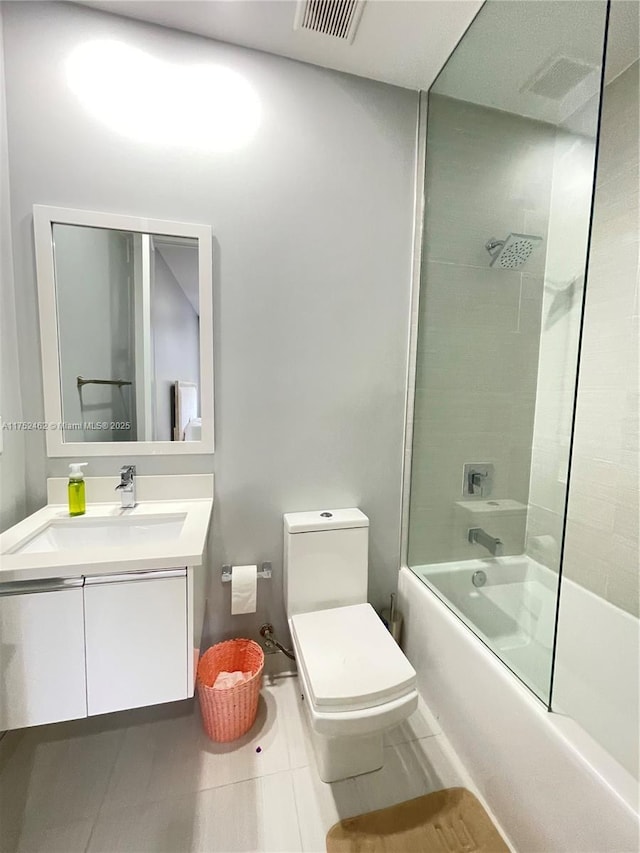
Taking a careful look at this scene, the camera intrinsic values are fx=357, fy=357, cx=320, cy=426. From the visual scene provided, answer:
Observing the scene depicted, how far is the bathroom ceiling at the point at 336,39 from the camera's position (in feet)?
4.17

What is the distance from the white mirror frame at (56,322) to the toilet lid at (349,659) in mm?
835

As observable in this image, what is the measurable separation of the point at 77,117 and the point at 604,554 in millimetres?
2606

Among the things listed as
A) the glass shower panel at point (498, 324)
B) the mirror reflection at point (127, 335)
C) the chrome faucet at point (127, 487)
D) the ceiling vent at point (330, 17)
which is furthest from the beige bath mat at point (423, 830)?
the ceiling vent at point (330, 17)

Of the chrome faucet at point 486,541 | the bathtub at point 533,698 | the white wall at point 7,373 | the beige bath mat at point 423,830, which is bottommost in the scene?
the beige bath mat at point 423,830

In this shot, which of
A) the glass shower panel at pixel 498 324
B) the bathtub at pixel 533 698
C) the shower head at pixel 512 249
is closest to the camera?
the bathtub at pixel 533 698

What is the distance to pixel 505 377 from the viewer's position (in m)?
1.62

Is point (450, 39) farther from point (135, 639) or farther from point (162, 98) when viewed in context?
point (135, 639)

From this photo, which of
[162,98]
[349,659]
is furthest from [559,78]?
[349,659]

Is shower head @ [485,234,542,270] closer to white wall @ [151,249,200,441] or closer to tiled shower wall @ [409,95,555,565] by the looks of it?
tiled shower wall @ [409,95,555,565]

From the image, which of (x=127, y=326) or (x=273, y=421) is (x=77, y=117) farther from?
(x=273, y=421)

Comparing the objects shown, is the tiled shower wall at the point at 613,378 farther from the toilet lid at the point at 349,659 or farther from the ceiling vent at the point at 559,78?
the toilet lid at the point at 349,659

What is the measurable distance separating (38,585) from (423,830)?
52.9 inches

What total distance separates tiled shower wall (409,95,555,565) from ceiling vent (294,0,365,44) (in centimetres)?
50

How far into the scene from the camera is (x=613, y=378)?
1.40 metres
